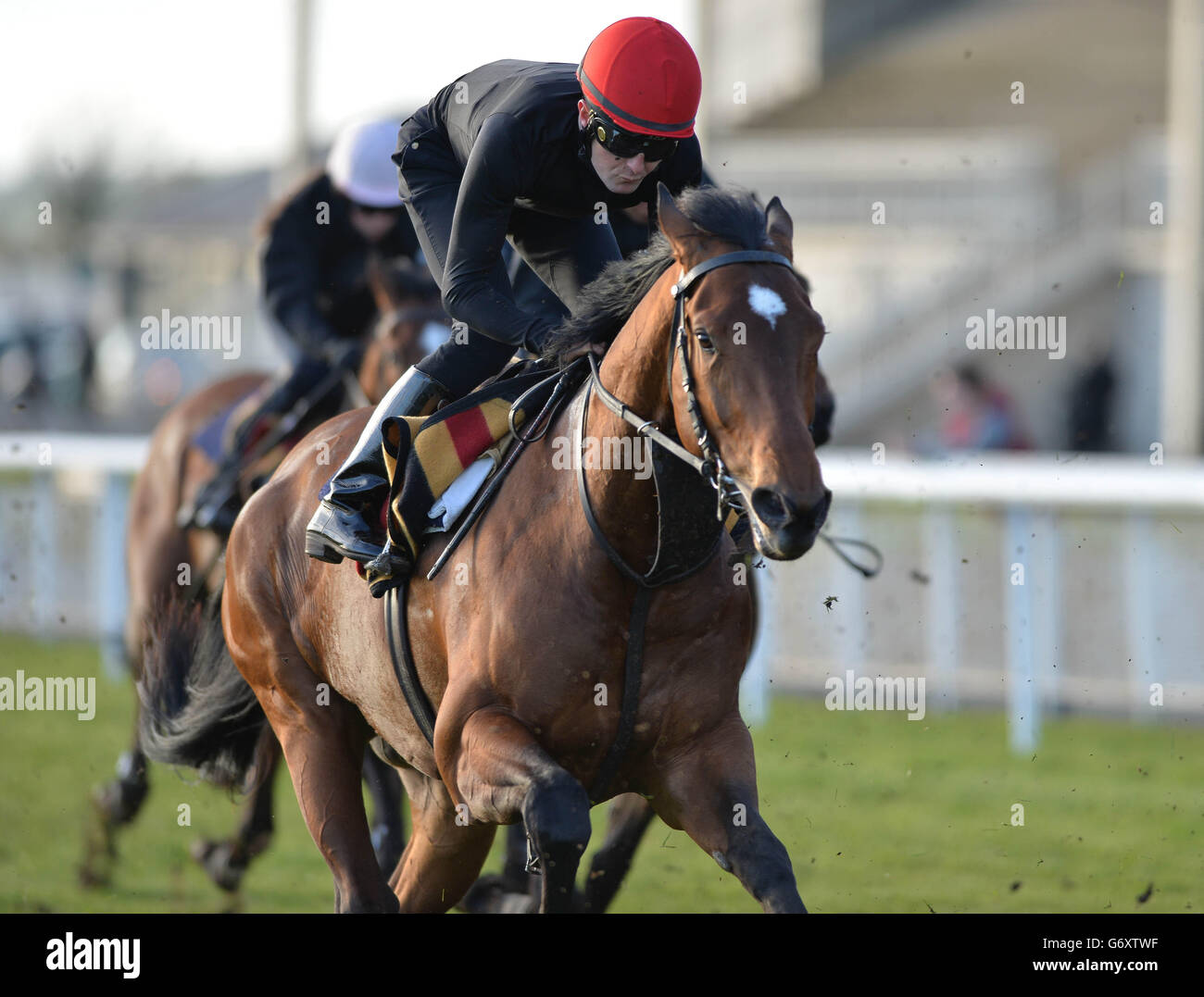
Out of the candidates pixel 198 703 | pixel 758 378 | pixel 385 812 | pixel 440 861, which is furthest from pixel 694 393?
pixel 385 812

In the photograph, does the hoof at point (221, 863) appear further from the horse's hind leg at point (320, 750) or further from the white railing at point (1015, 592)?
the white railing at point (1015, 592)

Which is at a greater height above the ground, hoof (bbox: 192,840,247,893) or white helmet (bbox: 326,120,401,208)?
white helmet (bbox: 326,120,401,208)

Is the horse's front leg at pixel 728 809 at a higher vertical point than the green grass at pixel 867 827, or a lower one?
higher

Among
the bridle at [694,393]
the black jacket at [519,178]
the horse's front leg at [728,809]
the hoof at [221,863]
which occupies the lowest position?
the hoof at [221,863]

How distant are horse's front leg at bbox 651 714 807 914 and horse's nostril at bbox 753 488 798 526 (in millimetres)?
731

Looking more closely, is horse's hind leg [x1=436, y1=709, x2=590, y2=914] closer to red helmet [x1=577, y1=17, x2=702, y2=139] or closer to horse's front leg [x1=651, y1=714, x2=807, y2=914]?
horse's front leg [x1=651, y1=714, x2=807, y2=914]

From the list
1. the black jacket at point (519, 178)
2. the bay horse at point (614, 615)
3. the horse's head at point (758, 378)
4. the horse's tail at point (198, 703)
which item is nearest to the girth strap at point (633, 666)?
the bay horse at point (614, 615)

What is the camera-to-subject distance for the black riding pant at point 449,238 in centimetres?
391

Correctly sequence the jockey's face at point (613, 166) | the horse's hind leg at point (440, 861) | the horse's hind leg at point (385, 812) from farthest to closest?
the horse's hind leg at point (385, 812)
the horse's hind leg at point (440, 861)
the jockey's face at point (613, 166)

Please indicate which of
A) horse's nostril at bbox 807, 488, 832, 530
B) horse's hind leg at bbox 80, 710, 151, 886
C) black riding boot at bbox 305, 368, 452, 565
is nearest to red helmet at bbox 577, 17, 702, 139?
black riding boot at bbox 305, 368, 452, 565

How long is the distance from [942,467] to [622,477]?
552 centimetres

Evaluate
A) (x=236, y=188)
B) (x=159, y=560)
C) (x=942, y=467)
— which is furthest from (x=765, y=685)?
(x=236, y=188)

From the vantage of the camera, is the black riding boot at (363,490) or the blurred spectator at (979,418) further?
the blurred spectator at (979,418)

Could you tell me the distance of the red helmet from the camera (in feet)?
11.0
